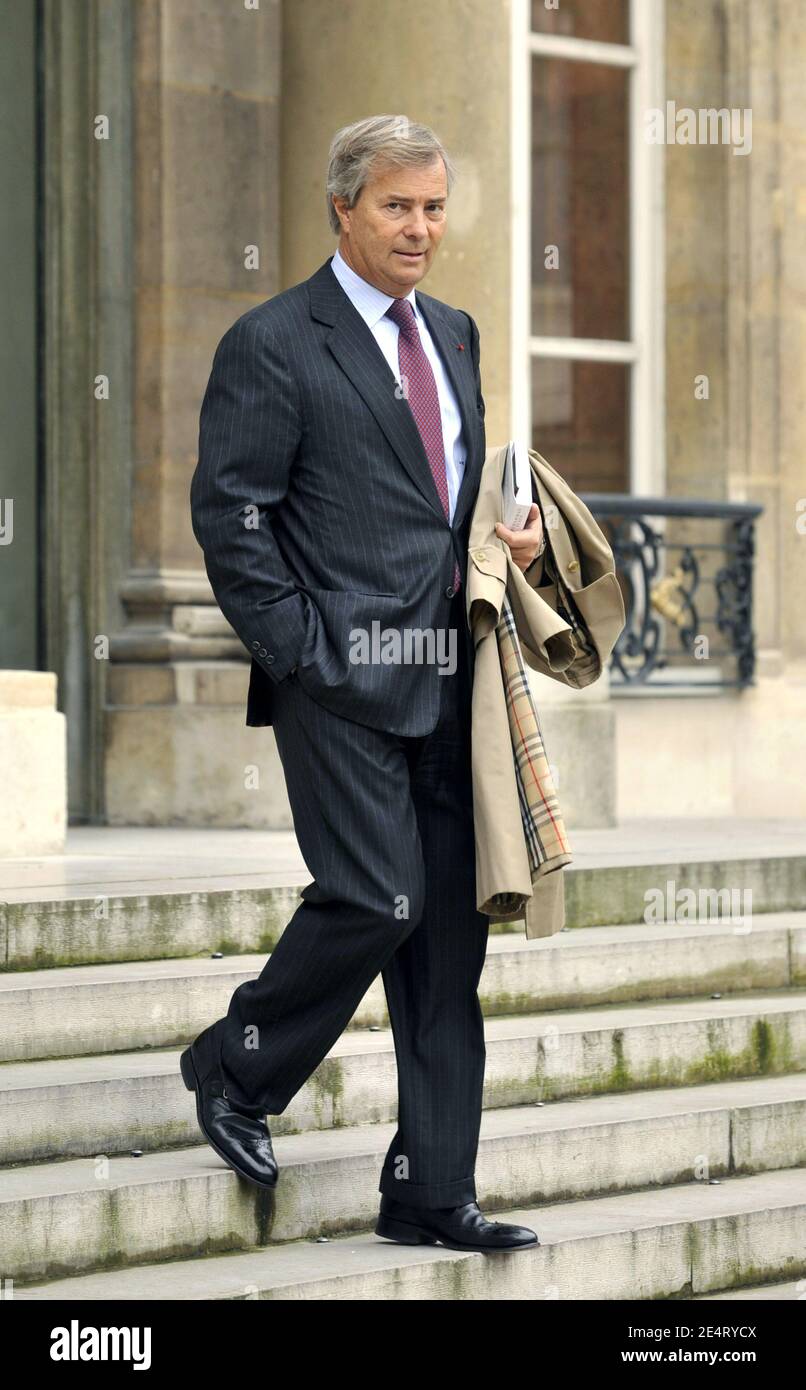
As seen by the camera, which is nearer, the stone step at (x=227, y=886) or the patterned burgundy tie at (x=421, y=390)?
the patterned burgundy tie at (x=421, y=390)

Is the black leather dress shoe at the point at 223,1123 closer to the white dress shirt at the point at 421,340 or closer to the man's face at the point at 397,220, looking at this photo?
the white dress shirt at the point at 421,340

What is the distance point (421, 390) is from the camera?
4.30 metres

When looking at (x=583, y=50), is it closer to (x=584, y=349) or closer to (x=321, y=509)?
(x=584, y=349)

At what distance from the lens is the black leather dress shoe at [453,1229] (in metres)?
4.36

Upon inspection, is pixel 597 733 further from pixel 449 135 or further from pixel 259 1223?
pixel 259 1223

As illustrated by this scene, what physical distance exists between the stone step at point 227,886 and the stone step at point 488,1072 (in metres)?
0.43

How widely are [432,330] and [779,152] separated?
20.5ft

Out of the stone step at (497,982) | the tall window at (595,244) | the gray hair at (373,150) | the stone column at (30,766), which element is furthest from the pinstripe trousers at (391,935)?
the tall window at (595,244)

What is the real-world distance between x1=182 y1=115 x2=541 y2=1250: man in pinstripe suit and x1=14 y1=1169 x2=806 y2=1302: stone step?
0.11 m

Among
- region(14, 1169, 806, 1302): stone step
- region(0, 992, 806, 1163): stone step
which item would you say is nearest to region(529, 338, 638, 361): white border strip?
region(0, 992, 806, 1163): stone step

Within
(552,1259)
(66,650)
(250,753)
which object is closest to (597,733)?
(250,753)

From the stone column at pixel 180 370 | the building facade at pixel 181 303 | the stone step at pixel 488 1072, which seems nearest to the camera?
the stone step at pixel 488 1072

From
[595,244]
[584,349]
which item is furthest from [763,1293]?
[595,244]

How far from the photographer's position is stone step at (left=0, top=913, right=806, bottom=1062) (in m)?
5.19
